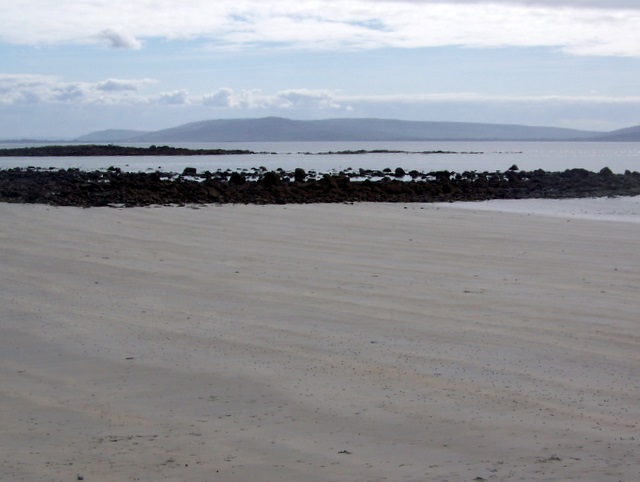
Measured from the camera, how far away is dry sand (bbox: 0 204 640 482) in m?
3.89

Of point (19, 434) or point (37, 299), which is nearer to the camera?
point (19, 434)

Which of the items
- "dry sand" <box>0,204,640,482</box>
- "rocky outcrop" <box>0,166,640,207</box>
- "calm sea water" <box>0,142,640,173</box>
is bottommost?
"dry sand" <box>0,204,640,482</box>

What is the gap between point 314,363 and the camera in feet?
17.7

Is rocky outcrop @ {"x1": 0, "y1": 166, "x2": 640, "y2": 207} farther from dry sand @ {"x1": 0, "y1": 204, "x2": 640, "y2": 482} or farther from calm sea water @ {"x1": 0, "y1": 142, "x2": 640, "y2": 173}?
calm sea water @ {"x1": 0, "y1": 142, "x2": 640, "y2": 173}

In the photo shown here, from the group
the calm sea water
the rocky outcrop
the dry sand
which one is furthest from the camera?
the calm sea water

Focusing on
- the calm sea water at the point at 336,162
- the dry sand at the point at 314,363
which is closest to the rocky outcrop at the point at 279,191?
the dry sand at the point at 314,363

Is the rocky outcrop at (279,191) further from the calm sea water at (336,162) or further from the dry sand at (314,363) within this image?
the calm sea water at (336,162)

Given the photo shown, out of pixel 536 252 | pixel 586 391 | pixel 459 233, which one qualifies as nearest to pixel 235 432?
pixel 586 391

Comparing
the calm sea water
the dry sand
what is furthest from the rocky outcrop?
the calm sea water

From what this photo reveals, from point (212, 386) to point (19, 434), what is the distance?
119 cm

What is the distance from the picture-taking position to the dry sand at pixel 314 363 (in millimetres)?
3891

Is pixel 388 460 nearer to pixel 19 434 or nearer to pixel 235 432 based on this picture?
pixel 235 432

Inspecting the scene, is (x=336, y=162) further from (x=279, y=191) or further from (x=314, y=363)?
(x=314, y=363)

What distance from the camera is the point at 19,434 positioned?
413 cm
